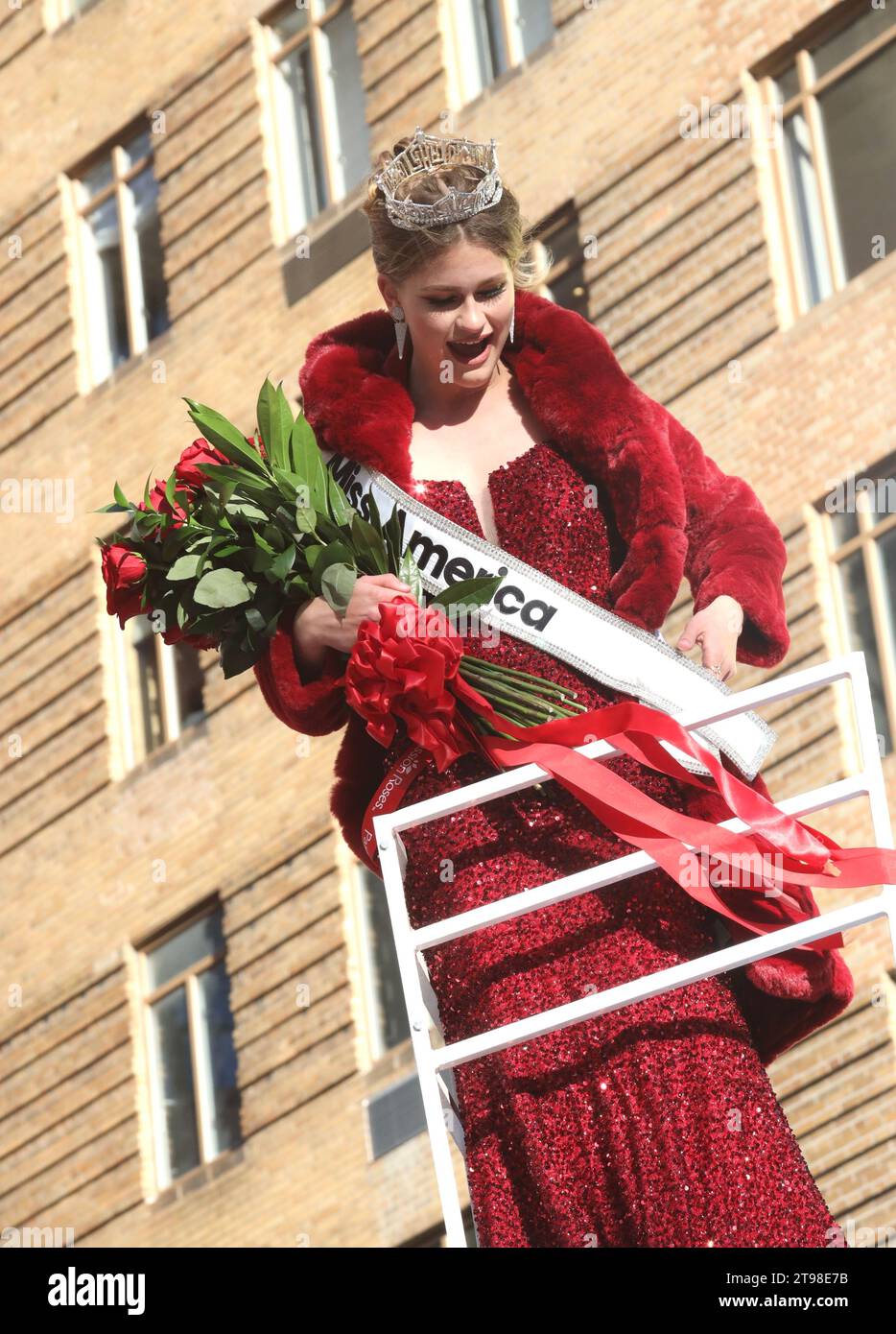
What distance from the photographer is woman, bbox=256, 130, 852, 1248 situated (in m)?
5.02

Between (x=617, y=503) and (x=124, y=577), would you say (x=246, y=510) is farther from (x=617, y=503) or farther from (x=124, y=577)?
(x=617, y=503)

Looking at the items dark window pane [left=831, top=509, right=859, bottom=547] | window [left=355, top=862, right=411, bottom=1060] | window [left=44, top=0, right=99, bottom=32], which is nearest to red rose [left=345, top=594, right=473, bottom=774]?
dark window pane [left=831, top=509, right=859, bottom=547]

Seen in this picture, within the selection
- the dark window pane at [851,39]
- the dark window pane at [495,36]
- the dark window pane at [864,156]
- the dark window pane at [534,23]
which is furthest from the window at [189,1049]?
the dark window pane at [851,39]

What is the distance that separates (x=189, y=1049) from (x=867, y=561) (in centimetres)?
615

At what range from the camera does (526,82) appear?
16.0 metres

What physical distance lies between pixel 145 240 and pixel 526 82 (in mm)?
4001

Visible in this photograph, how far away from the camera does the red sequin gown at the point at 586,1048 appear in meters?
4.95

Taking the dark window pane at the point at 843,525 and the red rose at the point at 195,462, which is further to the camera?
the dark window pane at the point at 843,525

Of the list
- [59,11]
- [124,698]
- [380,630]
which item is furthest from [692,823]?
[59,11]

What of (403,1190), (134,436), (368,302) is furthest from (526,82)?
(403,1190)

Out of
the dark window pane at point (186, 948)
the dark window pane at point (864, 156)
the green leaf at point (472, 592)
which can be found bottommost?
the green leaf at point (472, 592)

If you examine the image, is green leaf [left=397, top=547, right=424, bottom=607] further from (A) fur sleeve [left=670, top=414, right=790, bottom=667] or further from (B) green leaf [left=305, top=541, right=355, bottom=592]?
(A) fur sleeve [left=670, top=414, right=790, bottom=667]

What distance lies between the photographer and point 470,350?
5.50 m

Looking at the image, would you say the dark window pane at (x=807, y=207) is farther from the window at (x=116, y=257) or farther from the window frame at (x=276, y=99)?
the window at (x=116, y=257)
